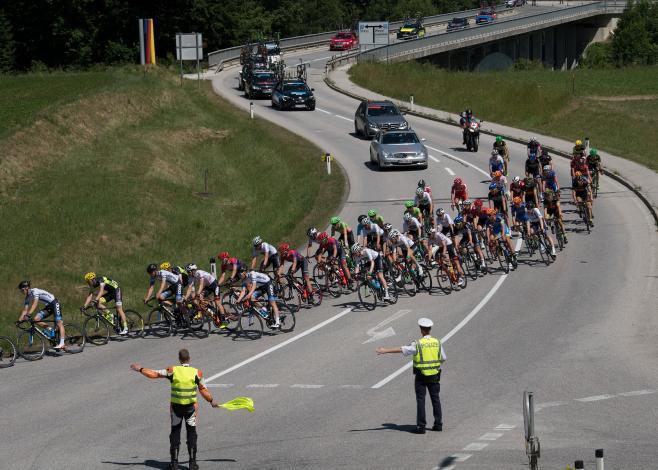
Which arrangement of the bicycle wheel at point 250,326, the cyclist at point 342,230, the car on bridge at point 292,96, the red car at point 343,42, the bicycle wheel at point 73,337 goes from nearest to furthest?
1. the bicycle wheel at point 73,337
2. the bicycle wheel at point 250,326
3. the cyclist at point 342,230
4. the car on bridge at point 292,96
5. the red car at point 343,42

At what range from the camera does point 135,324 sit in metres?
25.1

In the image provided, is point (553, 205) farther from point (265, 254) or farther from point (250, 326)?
point (250, 326)

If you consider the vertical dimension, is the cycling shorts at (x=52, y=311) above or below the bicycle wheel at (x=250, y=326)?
above

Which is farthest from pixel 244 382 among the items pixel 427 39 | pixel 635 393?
pixel 427 39

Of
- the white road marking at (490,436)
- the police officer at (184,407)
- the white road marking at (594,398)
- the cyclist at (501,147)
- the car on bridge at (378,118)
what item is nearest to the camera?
the police officer at (184,407)

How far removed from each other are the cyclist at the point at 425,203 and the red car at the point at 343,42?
67.4 metres

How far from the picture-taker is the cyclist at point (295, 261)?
24969mm

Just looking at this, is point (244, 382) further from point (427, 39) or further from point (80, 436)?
point (427, 39)

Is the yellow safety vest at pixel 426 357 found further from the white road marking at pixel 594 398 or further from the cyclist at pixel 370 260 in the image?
the cyclist at pixel 370 260

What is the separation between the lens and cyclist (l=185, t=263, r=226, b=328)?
24047 millimetres

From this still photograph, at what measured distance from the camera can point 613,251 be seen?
102 ft

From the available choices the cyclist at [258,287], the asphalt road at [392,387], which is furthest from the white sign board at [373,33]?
the cyclist at [258,287]

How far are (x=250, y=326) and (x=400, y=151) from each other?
20.6 m

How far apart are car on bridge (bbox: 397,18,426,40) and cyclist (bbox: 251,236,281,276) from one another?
83.7 metres
